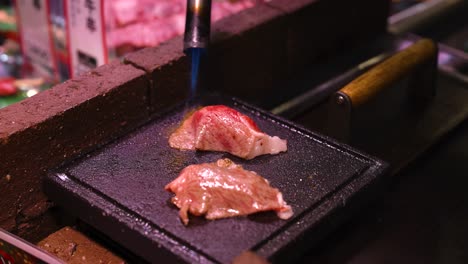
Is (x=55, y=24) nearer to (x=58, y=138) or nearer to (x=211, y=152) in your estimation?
(x=58, y=138)

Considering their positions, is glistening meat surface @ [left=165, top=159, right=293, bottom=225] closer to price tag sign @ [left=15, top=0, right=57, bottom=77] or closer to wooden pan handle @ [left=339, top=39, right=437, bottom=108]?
wooden pan handle @ [left=339, top=39, right=437, bottom=108]

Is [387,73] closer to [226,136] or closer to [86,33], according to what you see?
[226,136]

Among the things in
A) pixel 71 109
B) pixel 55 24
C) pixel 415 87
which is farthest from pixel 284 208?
pixel 55 24

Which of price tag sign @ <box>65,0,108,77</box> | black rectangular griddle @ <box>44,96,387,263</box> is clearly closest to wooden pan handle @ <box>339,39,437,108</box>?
black rectangular griddle @ <box>44,96,387,263</box>

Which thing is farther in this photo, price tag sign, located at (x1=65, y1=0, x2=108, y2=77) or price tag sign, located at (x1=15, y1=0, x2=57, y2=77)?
price tag sign, located at (x1=15, y1=0, x2=57, y2=77)

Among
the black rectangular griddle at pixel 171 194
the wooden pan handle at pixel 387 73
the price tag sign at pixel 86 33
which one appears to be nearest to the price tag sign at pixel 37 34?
the price tag sign at pixel 86 33
